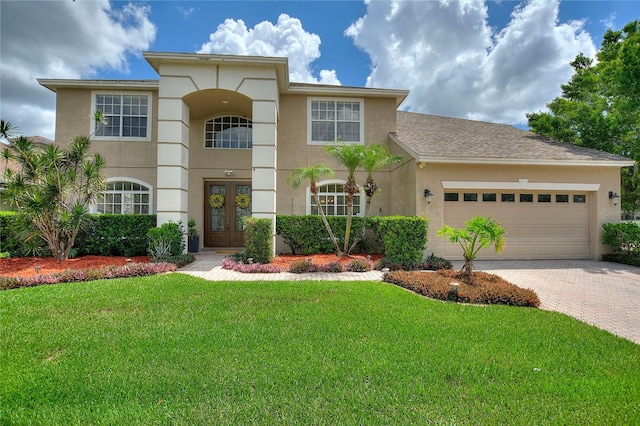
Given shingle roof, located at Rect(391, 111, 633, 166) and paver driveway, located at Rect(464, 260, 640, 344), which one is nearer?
paver driveway, located at Rect(464, 260, 640, 344)

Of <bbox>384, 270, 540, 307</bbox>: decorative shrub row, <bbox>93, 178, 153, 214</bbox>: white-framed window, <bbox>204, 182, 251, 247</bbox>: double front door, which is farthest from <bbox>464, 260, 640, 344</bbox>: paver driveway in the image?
<bbox>93, 178, 153, 214</bbox>: white-framed window

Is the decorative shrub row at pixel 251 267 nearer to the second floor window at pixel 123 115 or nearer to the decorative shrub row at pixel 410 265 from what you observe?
the decorative shrub row at pixel 410 265

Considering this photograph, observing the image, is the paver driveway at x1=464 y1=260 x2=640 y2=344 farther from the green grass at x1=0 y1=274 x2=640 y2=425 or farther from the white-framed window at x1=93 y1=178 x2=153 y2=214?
the white-framed window at x1=93 y1=178 x2=153 y2=214

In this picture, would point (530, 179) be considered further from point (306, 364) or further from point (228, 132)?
point (228, 132)

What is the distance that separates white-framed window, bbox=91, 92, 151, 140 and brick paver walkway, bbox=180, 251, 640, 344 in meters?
6.02

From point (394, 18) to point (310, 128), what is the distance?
5.45 m

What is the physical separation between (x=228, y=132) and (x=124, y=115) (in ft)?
14.1

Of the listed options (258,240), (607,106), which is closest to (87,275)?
(258,240)

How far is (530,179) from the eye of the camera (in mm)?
10977

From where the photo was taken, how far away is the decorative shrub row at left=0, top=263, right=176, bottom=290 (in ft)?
22.3

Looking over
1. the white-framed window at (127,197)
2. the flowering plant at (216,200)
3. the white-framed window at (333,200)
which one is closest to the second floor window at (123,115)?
the white-framed window at (127,197)

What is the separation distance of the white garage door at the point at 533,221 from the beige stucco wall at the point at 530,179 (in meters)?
0.46

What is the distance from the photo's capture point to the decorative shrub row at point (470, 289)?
5.77 m

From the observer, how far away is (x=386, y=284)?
714 cm
